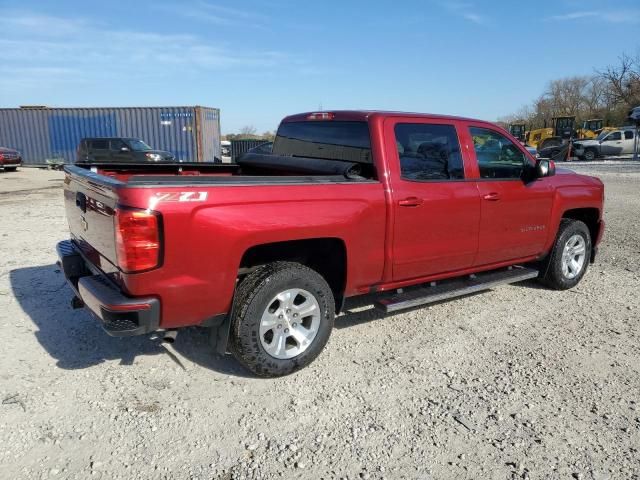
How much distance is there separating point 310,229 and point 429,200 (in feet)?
3.81

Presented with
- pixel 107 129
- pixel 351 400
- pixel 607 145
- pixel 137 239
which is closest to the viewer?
pixel 137 239

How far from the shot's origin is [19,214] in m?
10.3

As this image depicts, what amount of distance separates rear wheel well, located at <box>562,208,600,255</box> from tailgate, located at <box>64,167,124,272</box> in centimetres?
481

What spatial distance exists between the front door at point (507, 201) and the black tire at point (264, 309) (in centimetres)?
179

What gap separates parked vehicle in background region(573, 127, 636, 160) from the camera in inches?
1204

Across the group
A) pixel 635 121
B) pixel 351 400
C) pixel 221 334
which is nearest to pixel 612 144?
pixel 635 121

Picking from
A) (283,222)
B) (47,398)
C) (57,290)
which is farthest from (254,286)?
(57,290)

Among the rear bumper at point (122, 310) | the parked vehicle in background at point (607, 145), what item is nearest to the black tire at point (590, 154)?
the parked vehicle in background at point (607, 145)

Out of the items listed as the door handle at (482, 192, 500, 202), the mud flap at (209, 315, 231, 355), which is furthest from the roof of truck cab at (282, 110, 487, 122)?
the mud flap at (209, 315, 231, 355)

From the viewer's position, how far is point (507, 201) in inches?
187

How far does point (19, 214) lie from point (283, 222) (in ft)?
29.8

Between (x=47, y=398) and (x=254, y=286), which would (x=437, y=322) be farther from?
(x=47, y=398)

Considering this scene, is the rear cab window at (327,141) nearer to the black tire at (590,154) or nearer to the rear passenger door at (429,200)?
the rear passenger door at (429,200)

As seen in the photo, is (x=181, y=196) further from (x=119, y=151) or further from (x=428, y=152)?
(x=119, y=151)
